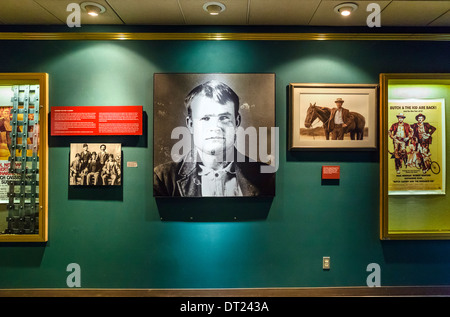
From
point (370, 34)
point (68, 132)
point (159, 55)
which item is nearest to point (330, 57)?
point (370, 34)

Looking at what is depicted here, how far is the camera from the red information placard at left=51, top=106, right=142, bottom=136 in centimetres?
270

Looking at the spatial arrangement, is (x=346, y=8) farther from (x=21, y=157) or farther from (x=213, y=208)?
(x=21, y=157)

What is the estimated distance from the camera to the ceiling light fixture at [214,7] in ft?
8.01

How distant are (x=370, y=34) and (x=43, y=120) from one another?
12.2 ft

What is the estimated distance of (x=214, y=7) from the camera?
2.49 m

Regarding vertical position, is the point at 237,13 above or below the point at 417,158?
above

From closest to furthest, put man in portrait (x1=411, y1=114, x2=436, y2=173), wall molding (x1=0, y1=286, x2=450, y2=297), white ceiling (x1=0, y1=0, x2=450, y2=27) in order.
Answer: white ceiling (x1=0, y1=0, x2=450, y2=27) < wall molding (x1=0, y1=286, x2=450, y2=297) < man in portrait (x1=411, y1=114, x2=436, y2=173)

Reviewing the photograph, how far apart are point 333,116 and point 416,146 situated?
1135 millimetres

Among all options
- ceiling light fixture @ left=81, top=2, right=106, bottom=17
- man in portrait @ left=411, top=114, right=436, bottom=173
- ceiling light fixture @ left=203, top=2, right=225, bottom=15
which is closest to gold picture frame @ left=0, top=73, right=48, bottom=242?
ceiling light fixture @ left=81, top=2, right=106, bottom=17

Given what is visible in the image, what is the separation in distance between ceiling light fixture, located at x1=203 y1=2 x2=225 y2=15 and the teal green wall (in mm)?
325

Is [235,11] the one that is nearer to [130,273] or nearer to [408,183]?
[408,183]

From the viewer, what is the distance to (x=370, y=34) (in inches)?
110

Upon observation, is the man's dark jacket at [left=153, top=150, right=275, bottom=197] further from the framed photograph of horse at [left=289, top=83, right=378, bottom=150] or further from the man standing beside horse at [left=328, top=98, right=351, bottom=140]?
the man standing beside horse at [left=328, top=98, right=351, bottom=140]

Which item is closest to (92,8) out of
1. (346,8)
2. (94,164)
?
(94,164)
